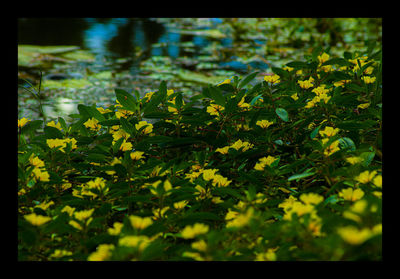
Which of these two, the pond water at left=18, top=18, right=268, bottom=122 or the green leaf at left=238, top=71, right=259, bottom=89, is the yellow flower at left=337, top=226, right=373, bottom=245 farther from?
the pond water at left=18, top=18, right=268, bottom=122

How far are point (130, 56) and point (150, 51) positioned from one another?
0.36 m

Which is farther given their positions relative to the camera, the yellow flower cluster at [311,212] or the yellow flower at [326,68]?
the yellow flower at [326,68]

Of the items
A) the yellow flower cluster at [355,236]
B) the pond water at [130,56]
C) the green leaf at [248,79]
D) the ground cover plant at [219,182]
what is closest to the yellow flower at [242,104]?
the ground cover plant at [219,182]

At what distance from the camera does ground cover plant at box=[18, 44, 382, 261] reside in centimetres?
94

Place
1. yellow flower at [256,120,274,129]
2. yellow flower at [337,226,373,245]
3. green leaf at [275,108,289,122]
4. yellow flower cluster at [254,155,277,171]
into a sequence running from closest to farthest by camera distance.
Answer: yellow flower at [337,226,373,245]
yellow flower cluster at [254,155,277,171]
green leaf at [275,108,289,122]
yellow flower at [256,120,274,129]

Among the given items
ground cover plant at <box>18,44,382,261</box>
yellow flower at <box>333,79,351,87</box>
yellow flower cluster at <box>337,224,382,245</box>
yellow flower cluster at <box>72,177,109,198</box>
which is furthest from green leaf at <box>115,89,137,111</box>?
yellow flower cluster at <box>337,224,382,245</box>

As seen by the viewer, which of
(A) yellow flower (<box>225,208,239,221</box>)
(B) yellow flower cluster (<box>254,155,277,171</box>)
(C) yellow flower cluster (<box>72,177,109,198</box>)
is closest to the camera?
(A) yellow flower (<box>225,208,239,221</box>)

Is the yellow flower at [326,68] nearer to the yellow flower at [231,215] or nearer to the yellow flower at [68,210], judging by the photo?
the yellow flower at [231,215]

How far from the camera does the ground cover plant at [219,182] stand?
94 cm

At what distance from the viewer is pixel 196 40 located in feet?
21.3

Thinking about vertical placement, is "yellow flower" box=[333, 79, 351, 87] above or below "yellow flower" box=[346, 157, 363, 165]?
above

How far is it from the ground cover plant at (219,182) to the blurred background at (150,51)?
243 cm
